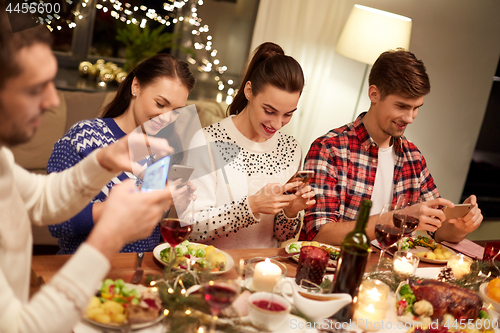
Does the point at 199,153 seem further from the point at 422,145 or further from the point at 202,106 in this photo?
the point at 422,145

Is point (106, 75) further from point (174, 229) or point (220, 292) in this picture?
point (220, 292)

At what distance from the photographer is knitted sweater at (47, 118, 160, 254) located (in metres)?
1.43

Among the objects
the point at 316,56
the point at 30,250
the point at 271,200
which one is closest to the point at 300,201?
the point at 271,200

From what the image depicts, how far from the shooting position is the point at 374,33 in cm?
322

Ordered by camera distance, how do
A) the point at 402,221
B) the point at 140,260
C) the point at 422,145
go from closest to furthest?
the point at 140,260, the point at 402,221, the point at 422,145

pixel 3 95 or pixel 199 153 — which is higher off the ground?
pixel 3 95

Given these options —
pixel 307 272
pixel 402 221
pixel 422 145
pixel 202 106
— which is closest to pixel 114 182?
pixel 307 272

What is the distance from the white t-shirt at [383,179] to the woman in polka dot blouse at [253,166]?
1.45ft

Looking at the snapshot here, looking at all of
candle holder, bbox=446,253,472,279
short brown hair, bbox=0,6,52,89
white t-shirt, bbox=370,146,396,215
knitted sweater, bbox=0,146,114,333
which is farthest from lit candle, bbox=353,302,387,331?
white t-shirt, bbox=370,146,396,215

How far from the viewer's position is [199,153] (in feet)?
6.04

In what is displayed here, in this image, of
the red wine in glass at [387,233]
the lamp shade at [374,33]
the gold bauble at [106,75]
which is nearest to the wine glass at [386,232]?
the red wine in glass at [387,233]

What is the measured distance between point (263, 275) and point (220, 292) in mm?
289

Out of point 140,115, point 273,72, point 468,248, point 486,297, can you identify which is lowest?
point 468,248

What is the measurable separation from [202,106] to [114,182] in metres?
2.04
